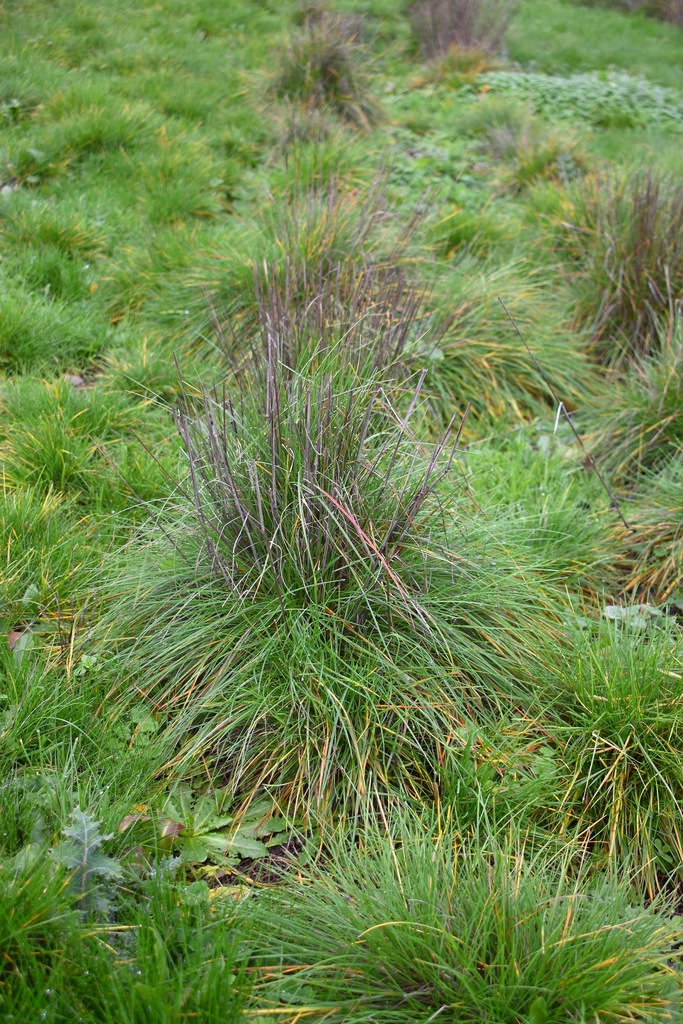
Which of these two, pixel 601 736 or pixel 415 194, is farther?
pixel 415 194

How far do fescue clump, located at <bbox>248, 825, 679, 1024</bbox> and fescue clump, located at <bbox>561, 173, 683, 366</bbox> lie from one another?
3.08 m

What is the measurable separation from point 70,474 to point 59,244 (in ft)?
6.78

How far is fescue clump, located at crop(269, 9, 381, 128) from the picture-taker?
6.57 metres

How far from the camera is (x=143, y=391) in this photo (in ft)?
12.0

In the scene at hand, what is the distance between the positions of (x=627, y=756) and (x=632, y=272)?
3132mm

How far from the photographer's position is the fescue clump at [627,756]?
7.06 ft

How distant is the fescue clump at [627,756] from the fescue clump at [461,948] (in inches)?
11.5

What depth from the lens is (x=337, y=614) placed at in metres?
2.39

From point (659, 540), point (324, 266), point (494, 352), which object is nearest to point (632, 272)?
point (494, 352)

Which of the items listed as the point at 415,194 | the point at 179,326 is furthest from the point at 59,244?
the point at 415,194

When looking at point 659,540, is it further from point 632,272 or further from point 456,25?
point 456,25

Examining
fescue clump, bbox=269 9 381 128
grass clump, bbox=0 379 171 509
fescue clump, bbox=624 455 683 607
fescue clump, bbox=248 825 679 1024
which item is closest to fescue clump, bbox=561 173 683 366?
fescue clump, bbox=624 455 683 607

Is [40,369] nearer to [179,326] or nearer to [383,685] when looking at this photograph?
[179,326]

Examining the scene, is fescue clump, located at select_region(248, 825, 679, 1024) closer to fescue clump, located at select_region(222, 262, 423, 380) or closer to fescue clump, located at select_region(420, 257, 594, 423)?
fescue clump, located at select_region(222, 262, 423, 380)
